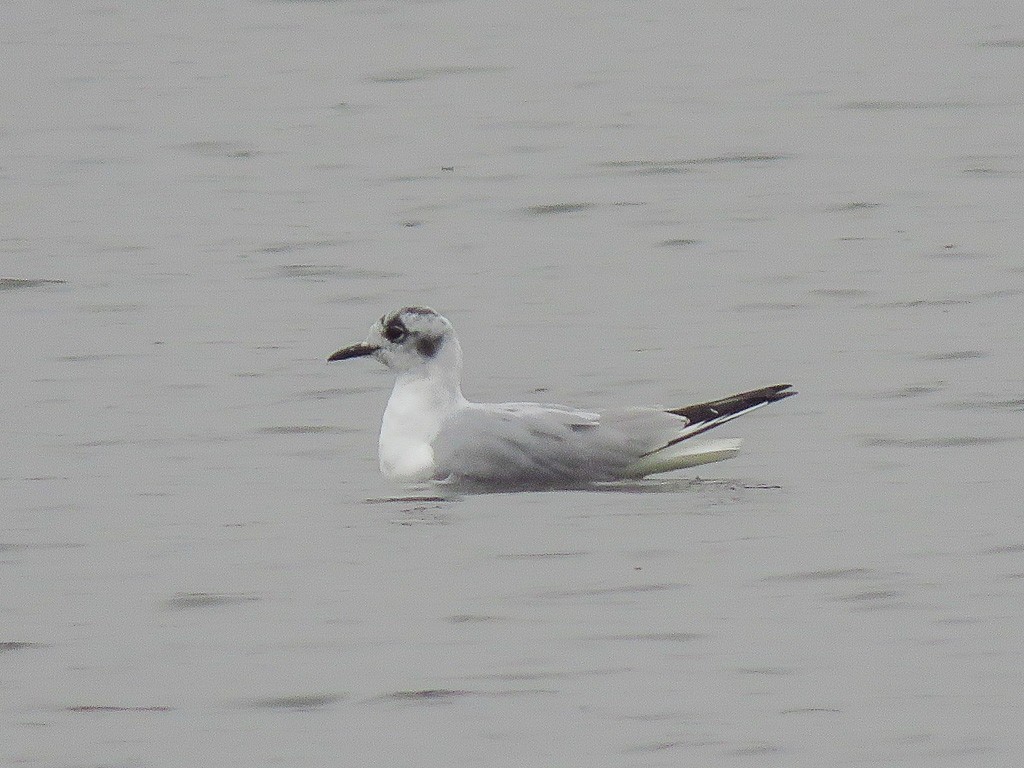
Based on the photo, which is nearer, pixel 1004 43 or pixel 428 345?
pixel 428 345

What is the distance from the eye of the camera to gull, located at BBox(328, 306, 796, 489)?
9.91m

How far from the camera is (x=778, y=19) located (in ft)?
73.0

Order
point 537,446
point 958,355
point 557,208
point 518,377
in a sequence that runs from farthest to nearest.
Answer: point 557,208
point 958,355
point 518,377
point 537,446

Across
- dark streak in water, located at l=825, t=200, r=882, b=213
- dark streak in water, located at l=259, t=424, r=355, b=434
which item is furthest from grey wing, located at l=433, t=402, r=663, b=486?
dark streak in water, located at l=825, t=200, r=882, b=213

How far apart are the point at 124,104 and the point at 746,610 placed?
41.4 ft

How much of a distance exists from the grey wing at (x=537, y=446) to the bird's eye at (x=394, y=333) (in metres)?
0.70

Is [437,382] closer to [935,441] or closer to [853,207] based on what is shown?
[935,441]

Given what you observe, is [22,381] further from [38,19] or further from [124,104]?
[38,19]

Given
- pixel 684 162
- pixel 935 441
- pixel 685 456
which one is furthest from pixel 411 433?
pixel 684 162

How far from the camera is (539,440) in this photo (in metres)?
9.89

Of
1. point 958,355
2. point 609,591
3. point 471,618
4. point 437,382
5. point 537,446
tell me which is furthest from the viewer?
point 958,355

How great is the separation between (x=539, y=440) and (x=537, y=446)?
0.08ft

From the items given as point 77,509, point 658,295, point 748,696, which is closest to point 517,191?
point 658,295

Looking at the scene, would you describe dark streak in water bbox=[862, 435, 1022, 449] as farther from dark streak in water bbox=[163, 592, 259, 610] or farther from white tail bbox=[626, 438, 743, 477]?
dark streak in water bbox=[163, 592, 259, 610]
